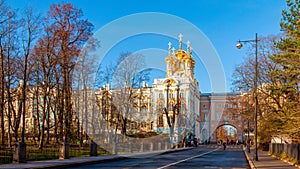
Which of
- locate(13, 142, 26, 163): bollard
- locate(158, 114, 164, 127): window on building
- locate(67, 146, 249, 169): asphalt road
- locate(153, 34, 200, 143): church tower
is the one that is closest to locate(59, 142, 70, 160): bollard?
locate(67, 146, 249, 169): asphalt road

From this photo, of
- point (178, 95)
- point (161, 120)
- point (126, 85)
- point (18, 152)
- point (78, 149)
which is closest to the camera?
point (18, 152)

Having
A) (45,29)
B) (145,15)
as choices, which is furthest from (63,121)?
(145,15)

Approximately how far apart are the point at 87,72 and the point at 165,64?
781 centimetres

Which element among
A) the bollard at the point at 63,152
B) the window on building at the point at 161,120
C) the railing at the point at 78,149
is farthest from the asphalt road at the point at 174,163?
the window on building at the point at 161,120

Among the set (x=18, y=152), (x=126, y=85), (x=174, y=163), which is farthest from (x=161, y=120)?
(x=18, y=152)

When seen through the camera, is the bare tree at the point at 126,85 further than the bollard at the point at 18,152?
Yes

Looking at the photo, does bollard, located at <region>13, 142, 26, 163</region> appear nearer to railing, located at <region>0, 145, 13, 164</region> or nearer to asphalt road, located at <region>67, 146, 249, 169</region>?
railing, located at <region>0, 145, 13, 164</region>

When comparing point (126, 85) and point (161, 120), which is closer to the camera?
point (126, 85)

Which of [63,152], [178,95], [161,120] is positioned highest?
[178,95]

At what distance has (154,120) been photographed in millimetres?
38156

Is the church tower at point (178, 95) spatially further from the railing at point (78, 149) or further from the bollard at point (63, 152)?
the bollard at point (63, 152)

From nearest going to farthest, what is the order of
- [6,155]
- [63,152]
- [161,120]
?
1. [6,155]
2. [63,152]
3. [161,120]

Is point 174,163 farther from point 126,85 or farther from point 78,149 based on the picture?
point 126,85

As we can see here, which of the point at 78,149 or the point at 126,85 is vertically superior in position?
the point at 126,85
